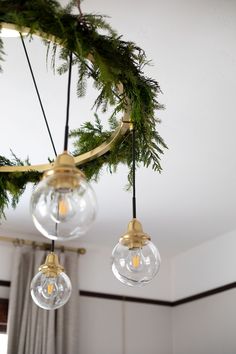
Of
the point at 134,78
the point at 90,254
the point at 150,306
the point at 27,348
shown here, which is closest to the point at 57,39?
the point at 134,78

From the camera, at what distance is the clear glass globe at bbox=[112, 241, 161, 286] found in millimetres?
1479

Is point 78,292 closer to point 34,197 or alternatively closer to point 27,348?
point 27,348

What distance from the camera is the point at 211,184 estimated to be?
10.6 feet

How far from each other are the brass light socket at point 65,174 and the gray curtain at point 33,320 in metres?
2.78

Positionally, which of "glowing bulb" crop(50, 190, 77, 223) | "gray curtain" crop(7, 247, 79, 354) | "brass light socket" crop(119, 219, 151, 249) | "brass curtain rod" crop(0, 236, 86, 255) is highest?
"brass curtain rod" crop(0, 236, 86, 255)

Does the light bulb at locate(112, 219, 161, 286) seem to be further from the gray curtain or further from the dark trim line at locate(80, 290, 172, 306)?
the dark trim line at locate(80, 290, 172, 306)

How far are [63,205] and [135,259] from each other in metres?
0.45

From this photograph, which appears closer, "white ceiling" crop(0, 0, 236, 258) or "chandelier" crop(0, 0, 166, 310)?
"chandelier" crop(0, 0, 166, 310)

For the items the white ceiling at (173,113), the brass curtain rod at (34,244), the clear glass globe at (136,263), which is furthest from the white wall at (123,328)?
the clear glass globe at (136,263)

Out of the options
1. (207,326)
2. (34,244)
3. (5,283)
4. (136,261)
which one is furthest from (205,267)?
(136,261)

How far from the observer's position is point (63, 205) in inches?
43.0

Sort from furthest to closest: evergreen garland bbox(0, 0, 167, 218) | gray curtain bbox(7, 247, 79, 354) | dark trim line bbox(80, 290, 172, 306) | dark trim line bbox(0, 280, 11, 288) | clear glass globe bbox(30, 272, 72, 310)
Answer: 1. dark trim line bbox(80, 290, 172, 306)
2. dark trim line bbox(0, 280, 11, 288)
3. gray curtain bbox(7, 247, 79, 354)
4. clear glass globe bbox(30, 272, 72, 310)
5. evergreen garland bbox(0, 0, 167, 218)

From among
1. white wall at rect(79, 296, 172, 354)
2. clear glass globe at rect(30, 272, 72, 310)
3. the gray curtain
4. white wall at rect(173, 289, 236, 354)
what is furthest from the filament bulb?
white wall at rect(79, 296, 172, 354)

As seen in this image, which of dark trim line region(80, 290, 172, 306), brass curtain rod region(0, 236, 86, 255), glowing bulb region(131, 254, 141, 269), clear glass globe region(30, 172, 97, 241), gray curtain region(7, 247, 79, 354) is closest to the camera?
clear glass globe region(30, 172, 97, 241)
